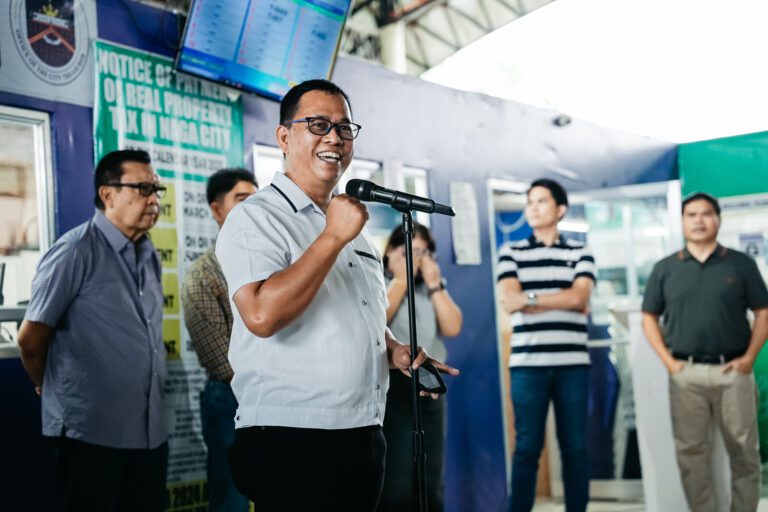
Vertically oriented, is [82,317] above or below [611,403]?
above

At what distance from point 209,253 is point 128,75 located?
88cm

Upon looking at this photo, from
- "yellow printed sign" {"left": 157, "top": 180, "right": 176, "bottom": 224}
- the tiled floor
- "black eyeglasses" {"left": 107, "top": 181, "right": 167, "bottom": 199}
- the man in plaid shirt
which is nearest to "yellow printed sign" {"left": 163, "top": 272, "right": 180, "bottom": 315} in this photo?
"yellow printed sign" {"left": 157, "top": 180, "right": 176, "bottom": 224}

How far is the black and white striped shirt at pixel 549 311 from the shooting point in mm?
4016

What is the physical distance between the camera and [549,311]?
408 cm

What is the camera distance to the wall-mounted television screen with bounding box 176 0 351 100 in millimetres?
3449

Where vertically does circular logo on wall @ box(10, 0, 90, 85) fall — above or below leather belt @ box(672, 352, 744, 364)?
above

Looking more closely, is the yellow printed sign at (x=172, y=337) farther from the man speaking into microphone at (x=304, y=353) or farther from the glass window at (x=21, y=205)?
the man speaking into microphone at (x=304, y=353)

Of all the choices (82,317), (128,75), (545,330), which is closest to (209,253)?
(82,317)

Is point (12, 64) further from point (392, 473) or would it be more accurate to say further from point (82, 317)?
point (392, 473)

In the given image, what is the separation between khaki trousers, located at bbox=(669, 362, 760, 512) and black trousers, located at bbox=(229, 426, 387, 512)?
3105mm

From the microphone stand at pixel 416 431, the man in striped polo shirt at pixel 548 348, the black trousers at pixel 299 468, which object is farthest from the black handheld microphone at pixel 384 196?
the man in striped polo shirt at pixel 548 348

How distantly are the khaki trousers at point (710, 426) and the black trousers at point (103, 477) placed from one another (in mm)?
2836

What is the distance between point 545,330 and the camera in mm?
4035

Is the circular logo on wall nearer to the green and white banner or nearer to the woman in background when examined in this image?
the green and white banner
